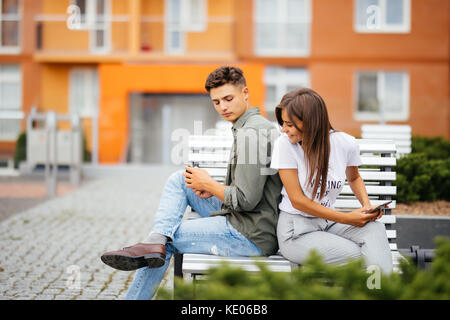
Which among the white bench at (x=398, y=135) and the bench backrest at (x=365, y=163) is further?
the white bench at (x=398, y=135)

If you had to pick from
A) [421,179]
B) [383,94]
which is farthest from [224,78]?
[383,94]

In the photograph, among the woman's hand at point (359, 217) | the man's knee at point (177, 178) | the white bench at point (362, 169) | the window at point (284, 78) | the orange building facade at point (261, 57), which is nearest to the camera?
the woman's hand at point (359, 217)

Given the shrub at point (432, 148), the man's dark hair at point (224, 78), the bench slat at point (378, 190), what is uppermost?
the man's dark hair at point (224, 78)

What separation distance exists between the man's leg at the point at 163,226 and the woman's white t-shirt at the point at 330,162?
593 mm

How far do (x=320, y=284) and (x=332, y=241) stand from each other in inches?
48.7

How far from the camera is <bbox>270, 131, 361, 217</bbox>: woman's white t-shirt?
3.05 metres

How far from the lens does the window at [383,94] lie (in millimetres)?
21203

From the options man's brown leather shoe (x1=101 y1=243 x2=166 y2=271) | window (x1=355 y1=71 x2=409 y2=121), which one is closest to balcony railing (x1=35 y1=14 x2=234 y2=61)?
window (x1=355 y1=71 x2=409 y2=121)

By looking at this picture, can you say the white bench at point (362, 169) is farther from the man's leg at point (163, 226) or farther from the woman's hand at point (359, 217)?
the woman's hand at point (359, 217)

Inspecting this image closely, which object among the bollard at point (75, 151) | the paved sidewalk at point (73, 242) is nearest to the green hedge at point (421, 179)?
the paved sidewalk at point (73, 242)

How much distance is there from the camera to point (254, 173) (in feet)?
10.2

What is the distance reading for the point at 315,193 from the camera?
3.03 metres

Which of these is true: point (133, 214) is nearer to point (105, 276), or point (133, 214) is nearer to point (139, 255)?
point (105, 276)

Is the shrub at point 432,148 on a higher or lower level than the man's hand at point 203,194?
higher
